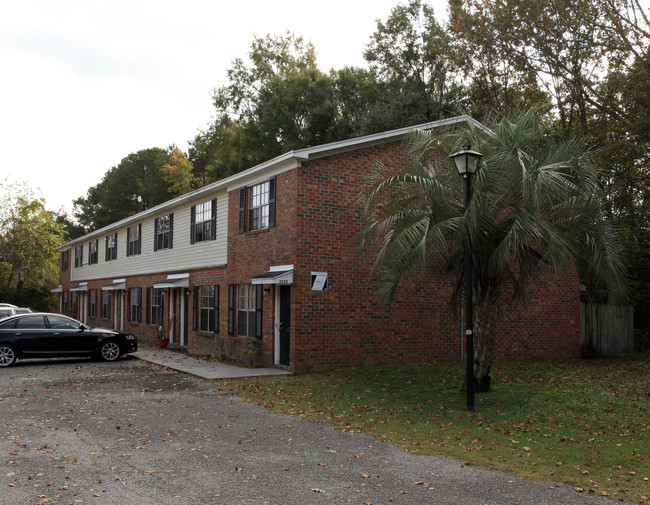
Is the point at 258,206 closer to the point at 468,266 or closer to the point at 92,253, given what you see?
the point at 468,266

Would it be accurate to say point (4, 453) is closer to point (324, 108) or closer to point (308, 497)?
point (308, 497)

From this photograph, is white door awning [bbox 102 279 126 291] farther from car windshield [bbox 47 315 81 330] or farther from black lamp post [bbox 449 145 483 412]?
black lamp post [bbox 449 145 483 412]

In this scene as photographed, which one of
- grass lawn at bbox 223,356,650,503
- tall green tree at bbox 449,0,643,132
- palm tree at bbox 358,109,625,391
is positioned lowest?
grass lawn at bbox 223,356,650,503

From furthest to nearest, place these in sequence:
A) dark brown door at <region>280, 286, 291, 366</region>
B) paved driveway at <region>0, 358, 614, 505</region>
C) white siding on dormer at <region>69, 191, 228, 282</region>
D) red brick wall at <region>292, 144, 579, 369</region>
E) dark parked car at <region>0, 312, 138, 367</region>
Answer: white siding on dormer at <region>69, 191, 228, 282</region> < dark parked car at <region>0, 312, 138, 367</region> < dark brown door at <region>280, 286, 291, 366</region> < red brick wall at <region>292, 144, 579, 369</region> < paved driveway at <region>0, 358, 614, 505</region>

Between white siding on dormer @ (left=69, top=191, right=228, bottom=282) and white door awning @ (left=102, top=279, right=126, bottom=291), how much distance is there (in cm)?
32

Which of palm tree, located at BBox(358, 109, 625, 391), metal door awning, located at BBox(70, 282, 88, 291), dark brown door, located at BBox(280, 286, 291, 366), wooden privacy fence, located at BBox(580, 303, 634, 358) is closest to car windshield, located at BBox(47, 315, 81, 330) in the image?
dark brown door, located at BBox(280, 286, 291, 366)

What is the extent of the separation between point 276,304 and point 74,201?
60572 millimetres

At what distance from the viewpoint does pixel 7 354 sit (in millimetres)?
16422

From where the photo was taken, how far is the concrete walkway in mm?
14250

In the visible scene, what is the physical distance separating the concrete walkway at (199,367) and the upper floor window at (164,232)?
15.3 feet

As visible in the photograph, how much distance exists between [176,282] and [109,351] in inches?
147

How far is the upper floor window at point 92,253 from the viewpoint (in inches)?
1314

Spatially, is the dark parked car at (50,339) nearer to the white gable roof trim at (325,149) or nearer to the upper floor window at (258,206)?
the upper floor window at (258,206)

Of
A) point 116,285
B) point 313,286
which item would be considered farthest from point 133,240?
point 313,286
